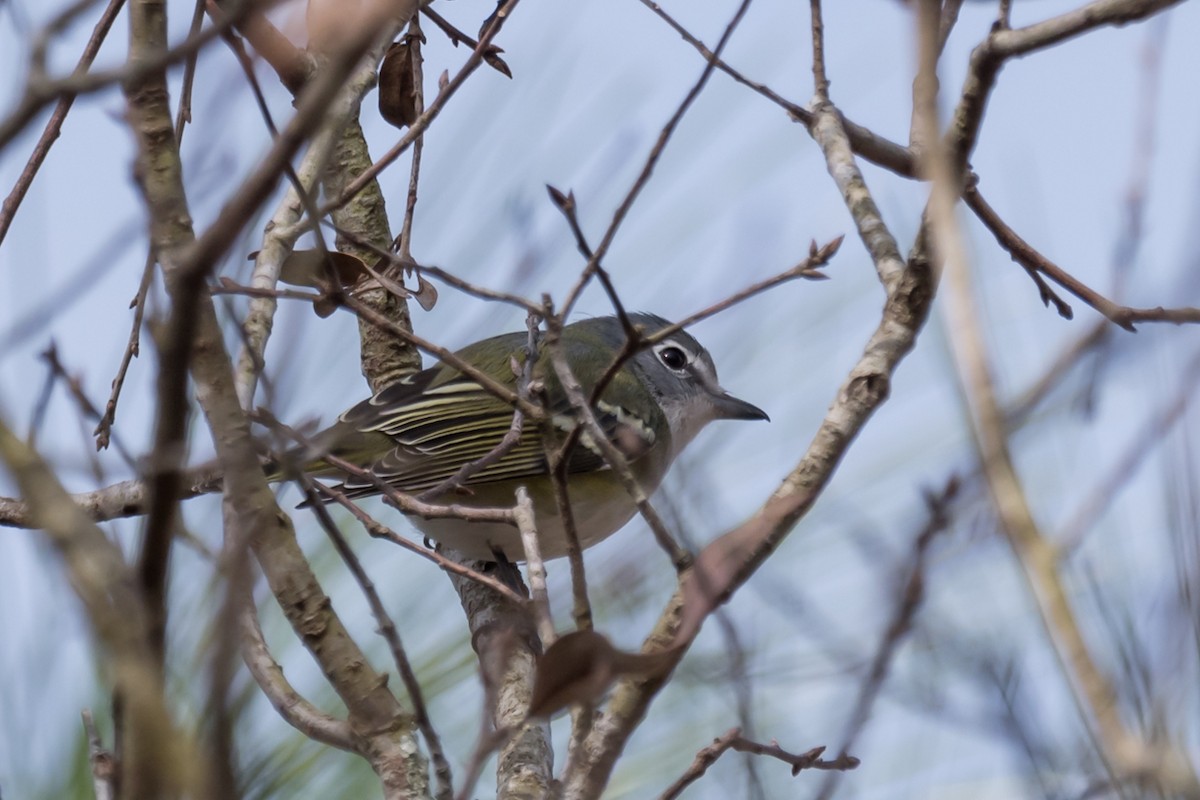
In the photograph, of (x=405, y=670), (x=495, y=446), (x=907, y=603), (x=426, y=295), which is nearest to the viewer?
(x=907, y=603)

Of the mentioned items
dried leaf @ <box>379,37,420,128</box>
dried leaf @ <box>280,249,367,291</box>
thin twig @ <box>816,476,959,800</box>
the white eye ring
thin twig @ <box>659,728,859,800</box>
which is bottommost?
thin twig @ <box>816,476,959,800</box>

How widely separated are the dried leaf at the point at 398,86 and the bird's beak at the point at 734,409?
171cm

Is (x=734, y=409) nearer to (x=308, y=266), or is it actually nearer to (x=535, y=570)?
(x=308, y=266)

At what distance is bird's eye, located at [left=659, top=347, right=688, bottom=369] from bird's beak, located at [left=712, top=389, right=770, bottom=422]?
160 millimetres

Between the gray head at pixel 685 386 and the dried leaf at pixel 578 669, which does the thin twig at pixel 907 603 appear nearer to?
the dried leaf at pixel 578 669

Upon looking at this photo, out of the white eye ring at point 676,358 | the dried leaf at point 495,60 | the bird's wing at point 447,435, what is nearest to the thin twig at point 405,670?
the dried leaf at point 495,60

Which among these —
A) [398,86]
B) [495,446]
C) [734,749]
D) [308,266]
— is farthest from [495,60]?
[734,749]

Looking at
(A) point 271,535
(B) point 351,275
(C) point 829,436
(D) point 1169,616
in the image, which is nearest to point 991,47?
(C) point 829,436

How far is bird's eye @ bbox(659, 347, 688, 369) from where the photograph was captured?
4.61 meters

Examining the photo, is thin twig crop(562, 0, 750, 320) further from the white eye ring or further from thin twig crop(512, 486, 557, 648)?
the white eye ring

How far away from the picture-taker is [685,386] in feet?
15.1

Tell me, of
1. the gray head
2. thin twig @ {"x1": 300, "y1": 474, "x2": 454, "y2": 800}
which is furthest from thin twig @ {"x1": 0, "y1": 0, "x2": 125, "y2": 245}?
the gray head

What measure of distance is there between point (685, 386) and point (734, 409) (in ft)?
0.65

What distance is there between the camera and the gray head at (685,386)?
4.51 metres
